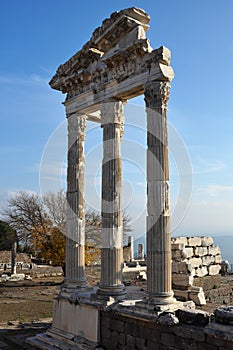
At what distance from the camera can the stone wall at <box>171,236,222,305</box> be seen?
12.9 m

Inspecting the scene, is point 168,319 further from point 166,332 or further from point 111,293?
point 111,293

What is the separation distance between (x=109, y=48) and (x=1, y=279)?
2314 centimetres

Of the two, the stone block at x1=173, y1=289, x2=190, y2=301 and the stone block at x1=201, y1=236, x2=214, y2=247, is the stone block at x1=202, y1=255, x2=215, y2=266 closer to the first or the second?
the stone block at x1=201, y1=236, x2=214, y2=247

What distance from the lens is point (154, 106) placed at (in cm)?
932

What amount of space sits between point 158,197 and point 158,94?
240 cm

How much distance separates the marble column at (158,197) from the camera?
8797 millimetres

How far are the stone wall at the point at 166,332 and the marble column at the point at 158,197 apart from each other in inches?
24.5

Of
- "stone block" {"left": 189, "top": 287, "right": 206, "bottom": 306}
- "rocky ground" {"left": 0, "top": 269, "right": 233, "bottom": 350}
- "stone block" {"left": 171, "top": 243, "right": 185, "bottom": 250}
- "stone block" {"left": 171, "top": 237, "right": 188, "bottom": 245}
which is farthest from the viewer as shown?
"stone block" {"left": 171, "top": 237, "right": 188, "bottom": 245}

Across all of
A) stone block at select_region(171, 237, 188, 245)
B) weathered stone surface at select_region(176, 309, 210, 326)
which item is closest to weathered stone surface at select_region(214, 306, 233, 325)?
weathered stone surface at select_region(176, 309, 210, 326)

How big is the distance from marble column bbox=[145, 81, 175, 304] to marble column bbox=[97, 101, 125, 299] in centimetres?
143

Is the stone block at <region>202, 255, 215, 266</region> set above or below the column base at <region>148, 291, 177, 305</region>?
above

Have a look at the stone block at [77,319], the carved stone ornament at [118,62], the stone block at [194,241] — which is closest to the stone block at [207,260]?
the stone block at [194,241]

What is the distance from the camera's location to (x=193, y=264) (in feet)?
52.4

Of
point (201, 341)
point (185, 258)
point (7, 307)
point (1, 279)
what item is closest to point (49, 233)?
point (1, 279)
